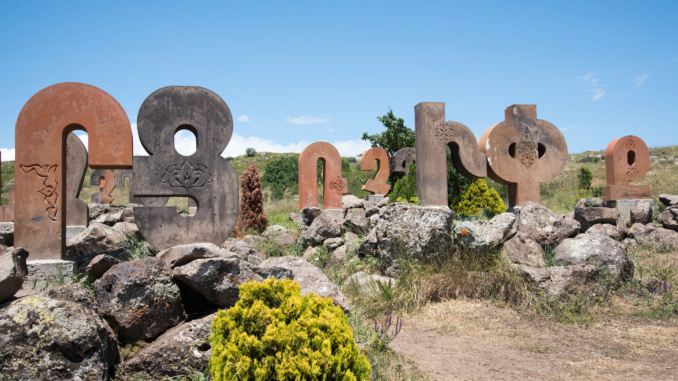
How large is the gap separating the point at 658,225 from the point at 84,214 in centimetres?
1260

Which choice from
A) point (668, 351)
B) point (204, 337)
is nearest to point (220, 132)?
point (204, 337)

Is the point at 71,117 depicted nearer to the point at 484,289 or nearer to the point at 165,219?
the point at 165,219

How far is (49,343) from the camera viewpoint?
291 centimetres

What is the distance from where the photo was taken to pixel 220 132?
6262 mm

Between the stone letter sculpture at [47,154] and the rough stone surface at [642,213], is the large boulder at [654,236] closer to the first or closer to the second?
the rough stone surface at [642,213]

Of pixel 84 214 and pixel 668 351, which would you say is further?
pixel 84 214

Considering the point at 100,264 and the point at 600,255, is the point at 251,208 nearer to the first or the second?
the point at 100,264

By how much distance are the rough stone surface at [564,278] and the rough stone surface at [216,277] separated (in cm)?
388

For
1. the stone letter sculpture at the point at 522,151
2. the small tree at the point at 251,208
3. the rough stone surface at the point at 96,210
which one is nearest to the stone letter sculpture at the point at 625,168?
the stone letter sculpture at the point at 522,151

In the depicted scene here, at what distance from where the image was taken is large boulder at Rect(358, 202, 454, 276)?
5957mm

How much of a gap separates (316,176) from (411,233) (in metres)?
7.14

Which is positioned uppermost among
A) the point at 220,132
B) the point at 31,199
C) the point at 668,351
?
the point at 220,132

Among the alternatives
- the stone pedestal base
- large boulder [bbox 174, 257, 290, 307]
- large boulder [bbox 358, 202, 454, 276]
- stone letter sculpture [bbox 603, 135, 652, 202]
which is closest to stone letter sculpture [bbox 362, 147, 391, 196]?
stone letter sculpture [bbox 603, 135, 652, 202]

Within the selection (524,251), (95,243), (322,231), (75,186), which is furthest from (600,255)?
(75,186)
